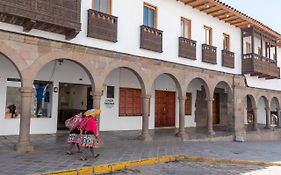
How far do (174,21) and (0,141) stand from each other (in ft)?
28.7

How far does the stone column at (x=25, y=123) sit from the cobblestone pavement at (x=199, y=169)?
9.48 ft

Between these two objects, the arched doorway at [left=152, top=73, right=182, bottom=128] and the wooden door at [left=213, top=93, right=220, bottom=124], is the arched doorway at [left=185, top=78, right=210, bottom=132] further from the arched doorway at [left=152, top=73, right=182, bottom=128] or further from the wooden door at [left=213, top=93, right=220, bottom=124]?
the wooden door at [left=213, top=93, right=220, bottom=124]

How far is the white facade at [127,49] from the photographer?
10688 millimetres

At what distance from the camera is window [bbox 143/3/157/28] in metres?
12.2

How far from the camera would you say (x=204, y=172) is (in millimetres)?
7648

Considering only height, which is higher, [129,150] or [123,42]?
[123,42]

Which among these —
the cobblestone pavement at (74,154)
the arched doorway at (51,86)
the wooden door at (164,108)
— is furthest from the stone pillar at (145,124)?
the wooden door at (164,108)

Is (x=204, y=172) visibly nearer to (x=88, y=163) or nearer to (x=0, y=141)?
(x=88, y=163)

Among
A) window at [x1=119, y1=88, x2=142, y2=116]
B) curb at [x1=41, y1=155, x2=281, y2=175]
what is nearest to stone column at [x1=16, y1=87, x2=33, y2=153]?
curb at [x1=41, y1=155, x2=281, y2=175]

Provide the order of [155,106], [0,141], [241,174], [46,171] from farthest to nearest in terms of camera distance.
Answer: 1. [155,106]
2. [0,141]
3. [241,174]
4. [46,171]

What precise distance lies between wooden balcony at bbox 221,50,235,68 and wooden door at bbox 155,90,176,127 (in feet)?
11.5

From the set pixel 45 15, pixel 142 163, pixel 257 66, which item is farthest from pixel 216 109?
pixel 45 15

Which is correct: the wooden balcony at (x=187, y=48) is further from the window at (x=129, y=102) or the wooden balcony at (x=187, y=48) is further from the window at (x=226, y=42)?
the window at (x=226, y=42)

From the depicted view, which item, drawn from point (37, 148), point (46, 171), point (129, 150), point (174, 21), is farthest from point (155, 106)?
point (46, 171)
